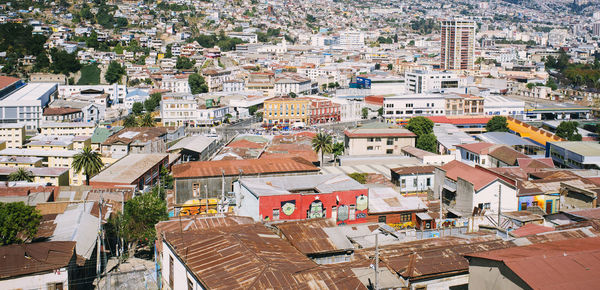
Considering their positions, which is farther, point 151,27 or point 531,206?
point 151,27

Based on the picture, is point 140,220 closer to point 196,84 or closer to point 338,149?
point 338,149

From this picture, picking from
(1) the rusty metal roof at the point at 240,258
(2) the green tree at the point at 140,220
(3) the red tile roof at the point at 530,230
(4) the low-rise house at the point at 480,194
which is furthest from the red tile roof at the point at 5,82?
(3) the red tile roof at the point at 530,230

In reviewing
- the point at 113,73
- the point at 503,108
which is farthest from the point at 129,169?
the point at 113,73

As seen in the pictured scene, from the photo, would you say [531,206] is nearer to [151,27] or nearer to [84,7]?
[151,27]

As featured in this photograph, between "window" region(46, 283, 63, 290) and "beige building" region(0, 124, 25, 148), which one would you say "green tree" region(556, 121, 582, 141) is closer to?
"beige building" region(0, 124, 25, 148)

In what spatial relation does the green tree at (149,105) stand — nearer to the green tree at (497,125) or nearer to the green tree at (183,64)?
the green tree at (183,64)

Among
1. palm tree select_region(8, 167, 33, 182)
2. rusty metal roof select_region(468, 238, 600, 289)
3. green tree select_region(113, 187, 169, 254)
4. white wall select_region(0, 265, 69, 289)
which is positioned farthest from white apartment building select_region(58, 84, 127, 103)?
rusty metal roof select_region(468, 238, 600, 289)

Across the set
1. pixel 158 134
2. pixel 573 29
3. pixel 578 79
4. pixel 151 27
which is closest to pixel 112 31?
pixel 151 27
